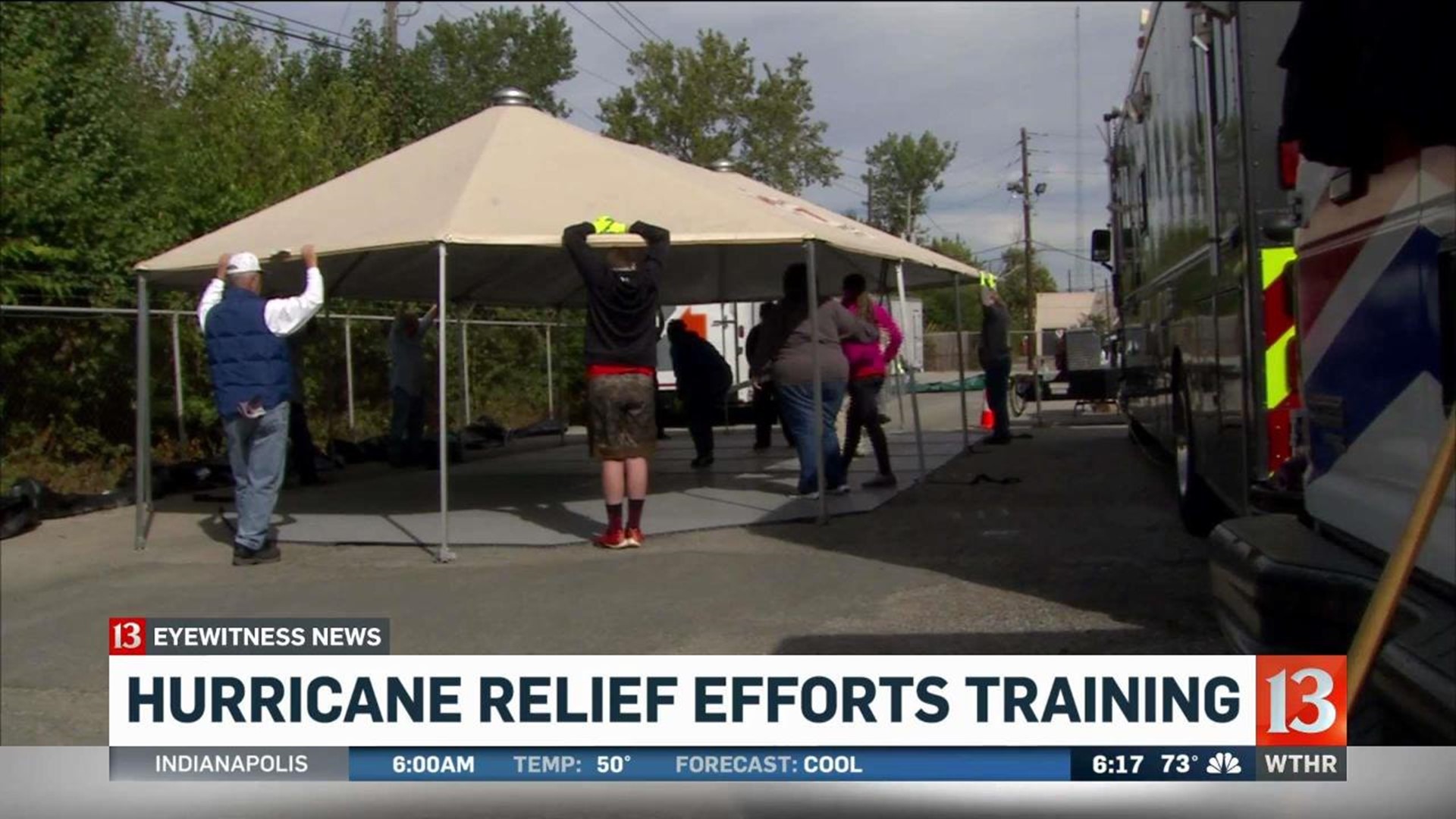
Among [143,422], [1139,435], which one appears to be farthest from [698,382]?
[143,422]

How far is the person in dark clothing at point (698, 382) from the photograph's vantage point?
13633mm

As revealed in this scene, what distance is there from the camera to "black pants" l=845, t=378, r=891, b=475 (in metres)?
11.0

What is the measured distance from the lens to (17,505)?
1012cm

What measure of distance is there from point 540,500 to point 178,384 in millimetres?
4509

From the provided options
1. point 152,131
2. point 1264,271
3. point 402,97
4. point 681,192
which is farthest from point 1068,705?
point 402,97

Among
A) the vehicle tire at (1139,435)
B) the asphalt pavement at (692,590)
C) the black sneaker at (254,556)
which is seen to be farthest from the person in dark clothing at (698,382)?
the black sneaker at (254,556)

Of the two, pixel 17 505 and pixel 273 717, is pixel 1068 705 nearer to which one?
pixel 273 717

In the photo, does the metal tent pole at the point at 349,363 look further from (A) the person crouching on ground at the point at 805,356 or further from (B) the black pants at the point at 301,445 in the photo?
(A) the person crouching on ground at the point at 805,356

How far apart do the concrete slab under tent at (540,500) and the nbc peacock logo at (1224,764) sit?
6313mm

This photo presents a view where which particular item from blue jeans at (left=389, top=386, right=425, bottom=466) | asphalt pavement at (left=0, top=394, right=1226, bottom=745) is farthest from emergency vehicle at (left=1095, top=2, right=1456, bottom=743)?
blue jeans at (left=389, top=386, right=425, bottom=466)

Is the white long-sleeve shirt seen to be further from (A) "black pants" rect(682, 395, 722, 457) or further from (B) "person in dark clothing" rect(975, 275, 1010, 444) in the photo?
(B) "person in dark clothing" rect(975, 275, 1010, 444)

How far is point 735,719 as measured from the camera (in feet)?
9.98

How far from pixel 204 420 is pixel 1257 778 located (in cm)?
1315

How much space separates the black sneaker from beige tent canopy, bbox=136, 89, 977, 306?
1892 millimetres
